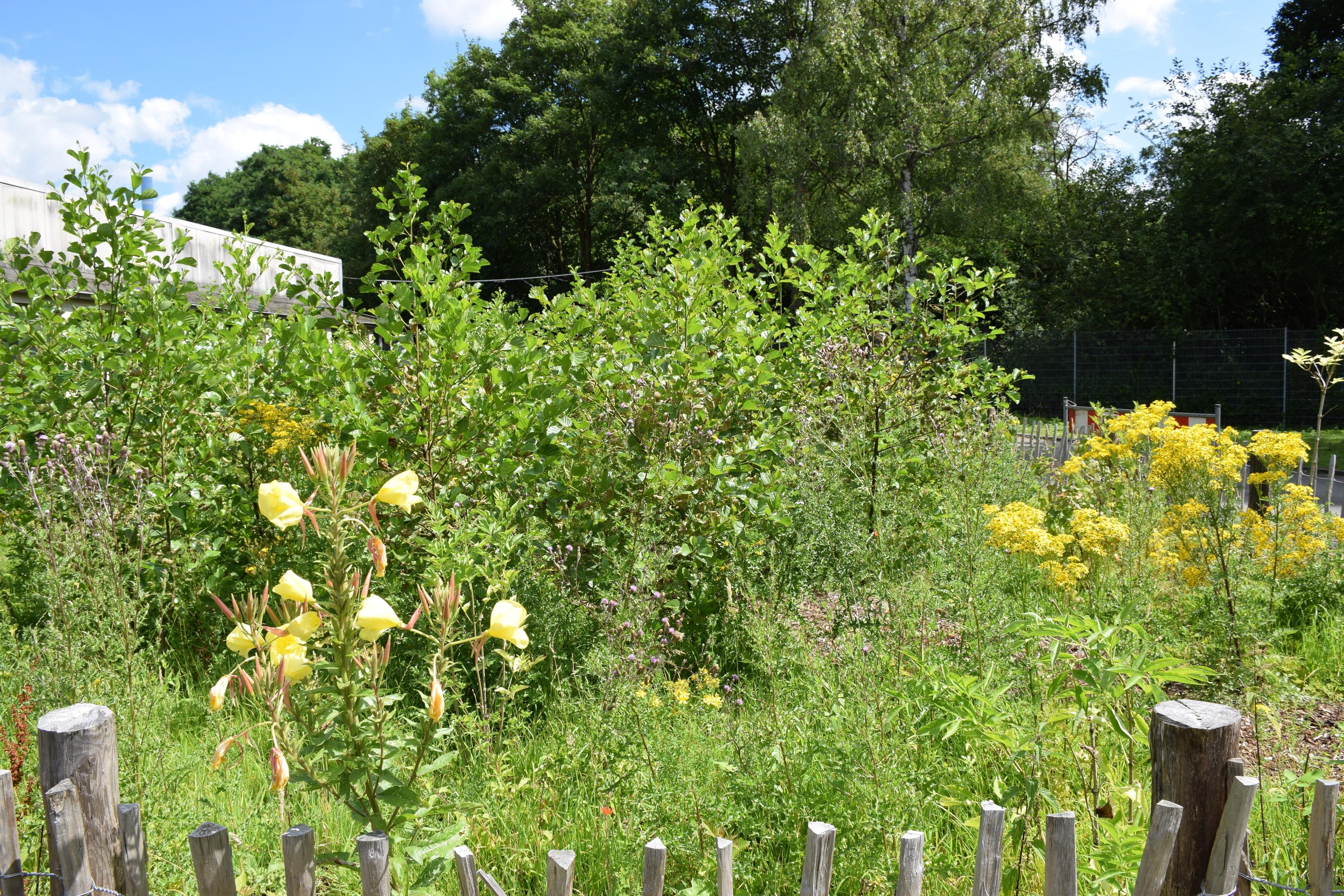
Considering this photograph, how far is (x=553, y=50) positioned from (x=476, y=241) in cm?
690

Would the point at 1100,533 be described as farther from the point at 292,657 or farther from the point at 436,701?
the point at 292,657

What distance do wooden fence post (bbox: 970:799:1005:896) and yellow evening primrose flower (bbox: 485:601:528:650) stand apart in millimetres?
856

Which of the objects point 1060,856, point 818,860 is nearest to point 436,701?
point 818,860

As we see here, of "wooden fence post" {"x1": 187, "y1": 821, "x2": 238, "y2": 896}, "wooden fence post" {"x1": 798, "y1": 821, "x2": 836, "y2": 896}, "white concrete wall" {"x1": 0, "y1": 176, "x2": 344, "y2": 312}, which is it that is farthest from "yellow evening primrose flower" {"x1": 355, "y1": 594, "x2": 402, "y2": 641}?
"white concrete wall" {"x1": 0, "y1": 176, "x2": 344, "y2": 312}

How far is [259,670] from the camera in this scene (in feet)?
4.97

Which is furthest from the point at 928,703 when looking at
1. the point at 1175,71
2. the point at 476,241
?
the point at 476,241

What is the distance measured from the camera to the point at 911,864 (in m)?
1.53

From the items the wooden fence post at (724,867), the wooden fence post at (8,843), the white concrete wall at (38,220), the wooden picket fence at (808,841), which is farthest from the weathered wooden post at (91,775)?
the white concrete wall at (38,220)

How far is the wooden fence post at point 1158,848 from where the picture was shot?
1.54 meters

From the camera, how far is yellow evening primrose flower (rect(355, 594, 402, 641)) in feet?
4.72

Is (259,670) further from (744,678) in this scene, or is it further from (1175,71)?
(1175,71)

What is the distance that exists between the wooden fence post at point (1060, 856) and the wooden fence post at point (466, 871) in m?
0.99

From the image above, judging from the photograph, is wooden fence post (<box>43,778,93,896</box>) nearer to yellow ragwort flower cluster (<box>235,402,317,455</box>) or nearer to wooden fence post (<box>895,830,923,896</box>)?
wooden fence post (<box>895,830,923,896</box>)

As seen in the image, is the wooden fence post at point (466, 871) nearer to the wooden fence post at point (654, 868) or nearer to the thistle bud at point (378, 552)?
the wooden fence post at point (654, 868)
